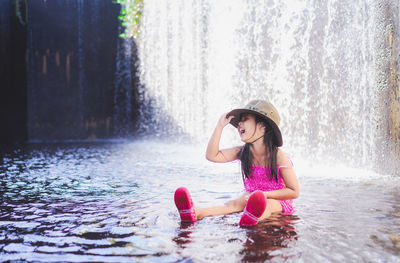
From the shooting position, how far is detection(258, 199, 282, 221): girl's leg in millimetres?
2371

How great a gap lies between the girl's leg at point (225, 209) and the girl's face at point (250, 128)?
375 mm

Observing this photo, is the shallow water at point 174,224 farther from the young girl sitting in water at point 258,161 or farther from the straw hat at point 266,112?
the straw hat at point 266,112

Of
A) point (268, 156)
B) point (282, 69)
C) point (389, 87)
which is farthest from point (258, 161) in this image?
point (282, 69)

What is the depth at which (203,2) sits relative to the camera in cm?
938

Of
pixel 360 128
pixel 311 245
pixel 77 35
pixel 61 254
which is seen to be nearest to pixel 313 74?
pixel 360 128

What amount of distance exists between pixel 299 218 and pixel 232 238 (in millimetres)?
622

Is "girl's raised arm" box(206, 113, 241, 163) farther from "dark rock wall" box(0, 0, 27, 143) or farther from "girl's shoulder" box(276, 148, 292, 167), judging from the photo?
Answer: "dark rock wall" box(0, 0, 27, 143)

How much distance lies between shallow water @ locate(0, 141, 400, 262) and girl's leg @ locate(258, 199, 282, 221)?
0.04 meters

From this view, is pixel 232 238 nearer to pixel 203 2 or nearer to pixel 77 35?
pixel 203 2

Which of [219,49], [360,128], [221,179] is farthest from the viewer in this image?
[219,49]

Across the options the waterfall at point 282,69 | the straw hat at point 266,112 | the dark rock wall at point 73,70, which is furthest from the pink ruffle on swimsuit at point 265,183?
the dark rock wall at point 73,70

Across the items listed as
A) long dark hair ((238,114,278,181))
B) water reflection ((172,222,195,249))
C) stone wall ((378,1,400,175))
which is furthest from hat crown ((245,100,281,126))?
stone wall ((378,1,400,175))

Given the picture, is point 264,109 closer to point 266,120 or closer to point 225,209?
point 266,120

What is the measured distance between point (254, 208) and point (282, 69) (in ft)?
16.0
